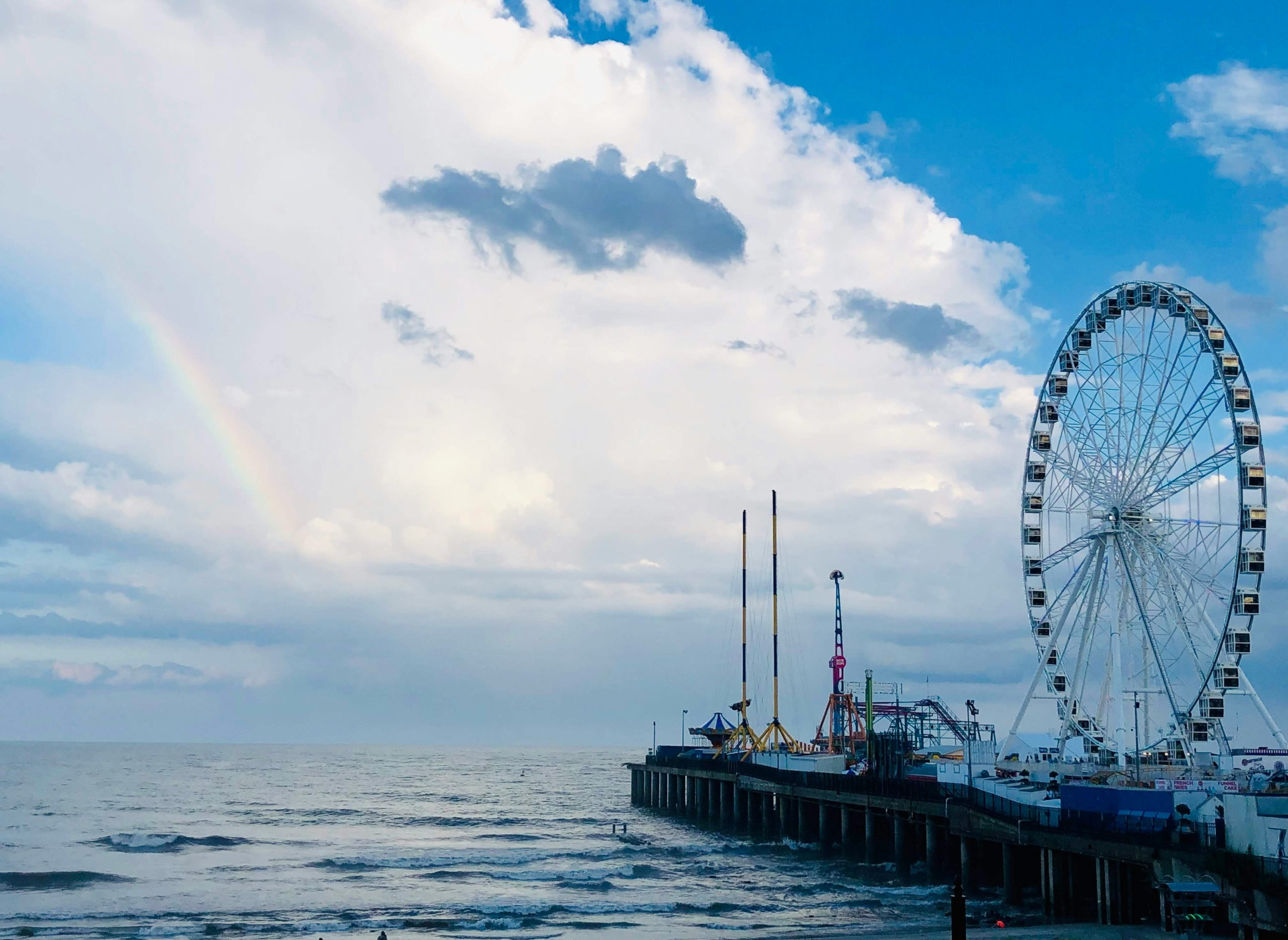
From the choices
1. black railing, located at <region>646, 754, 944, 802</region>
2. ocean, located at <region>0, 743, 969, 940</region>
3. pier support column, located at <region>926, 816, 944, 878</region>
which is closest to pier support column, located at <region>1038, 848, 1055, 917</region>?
ocean, located at <region>0, 743, 969, 940</region>

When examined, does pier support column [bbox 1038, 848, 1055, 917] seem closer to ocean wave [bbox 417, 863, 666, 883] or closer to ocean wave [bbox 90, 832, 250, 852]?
ocean wave [bbox 417, 863, 666, 883]

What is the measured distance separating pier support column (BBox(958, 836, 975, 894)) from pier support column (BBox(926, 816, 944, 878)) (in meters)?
4.41

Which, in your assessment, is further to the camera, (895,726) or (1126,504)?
(895,726)

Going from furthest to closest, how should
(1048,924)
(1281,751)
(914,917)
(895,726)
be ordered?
(895,726), (1281,751), (914,917), (1048,924)

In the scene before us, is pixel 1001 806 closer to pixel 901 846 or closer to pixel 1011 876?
pixel 1011 876

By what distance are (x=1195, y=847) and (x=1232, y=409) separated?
2446 cm

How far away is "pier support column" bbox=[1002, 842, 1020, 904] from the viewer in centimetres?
4181

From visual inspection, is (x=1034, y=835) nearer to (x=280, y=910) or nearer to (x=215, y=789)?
(x=280, y=910)

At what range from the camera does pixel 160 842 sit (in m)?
71.9

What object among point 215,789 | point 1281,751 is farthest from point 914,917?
point 215,789

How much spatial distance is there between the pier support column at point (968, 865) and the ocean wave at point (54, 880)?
3687 cm

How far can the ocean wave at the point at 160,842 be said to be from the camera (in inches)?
2734

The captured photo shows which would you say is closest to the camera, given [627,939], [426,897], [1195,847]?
[1195,847]

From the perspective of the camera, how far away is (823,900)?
4650cm
